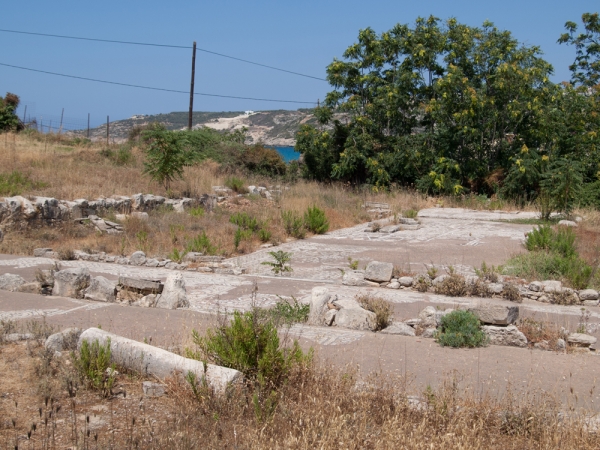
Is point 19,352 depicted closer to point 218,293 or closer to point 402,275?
point 218,293

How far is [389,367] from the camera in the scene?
5543 millimetres

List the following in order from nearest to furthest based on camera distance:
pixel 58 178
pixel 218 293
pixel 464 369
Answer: pixel 464 369
pixel 218 293
pixel 58 178

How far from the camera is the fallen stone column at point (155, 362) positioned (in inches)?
183

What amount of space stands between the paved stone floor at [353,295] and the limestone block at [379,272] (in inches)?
22.2

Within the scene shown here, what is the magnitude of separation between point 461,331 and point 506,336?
2.43ft

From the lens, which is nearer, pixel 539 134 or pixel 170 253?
pixel 170 253

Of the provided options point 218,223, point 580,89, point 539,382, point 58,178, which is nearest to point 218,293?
point 539,382

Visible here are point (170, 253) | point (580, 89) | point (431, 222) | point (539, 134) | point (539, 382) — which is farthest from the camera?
point (580, 89)

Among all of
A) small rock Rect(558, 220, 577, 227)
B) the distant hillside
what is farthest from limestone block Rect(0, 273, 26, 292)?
the distant hillside

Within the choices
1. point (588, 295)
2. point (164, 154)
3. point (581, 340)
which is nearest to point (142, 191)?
point (164, 154)

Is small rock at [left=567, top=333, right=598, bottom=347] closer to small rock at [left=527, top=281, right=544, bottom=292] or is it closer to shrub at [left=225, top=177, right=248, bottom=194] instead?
small rock at [left=527, top=281, right=544, bottom=292]

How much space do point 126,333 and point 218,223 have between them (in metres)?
11.0

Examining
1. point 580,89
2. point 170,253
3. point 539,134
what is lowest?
point 170,253

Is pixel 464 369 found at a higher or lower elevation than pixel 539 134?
lower
